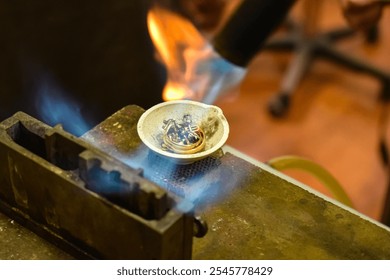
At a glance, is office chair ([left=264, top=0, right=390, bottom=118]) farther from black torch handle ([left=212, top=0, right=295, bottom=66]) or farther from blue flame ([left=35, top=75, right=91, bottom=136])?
black torch handle ([left=212, top=0, right=295, bottom=66])

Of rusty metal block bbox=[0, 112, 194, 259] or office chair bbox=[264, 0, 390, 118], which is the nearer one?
rusty metal block bbox=[0, 112, 194, 259]

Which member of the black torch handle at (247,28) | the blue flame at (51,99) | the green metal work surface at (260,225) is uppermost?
the black torch handle at (247,28)

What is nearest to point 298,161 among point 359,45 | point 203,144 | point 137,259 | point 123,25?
point 203,144

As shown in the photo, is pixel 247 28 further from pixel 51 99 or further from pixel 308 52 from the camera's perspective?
pixel 308 52

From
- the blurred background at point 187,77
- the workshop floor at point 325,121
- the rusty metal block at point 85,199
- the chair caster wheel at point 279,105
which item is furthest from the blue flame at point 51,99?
the chair caster wheel at point 279,105

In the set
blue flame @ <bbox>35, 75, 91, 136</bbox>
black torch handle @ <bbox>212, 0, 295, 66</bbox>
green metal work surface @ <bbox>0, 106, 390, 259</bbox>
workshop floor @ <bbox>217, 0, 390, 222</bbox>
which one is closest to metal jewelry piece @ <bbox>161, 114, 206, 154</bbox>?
green metal work surface @ <bbox>0, 106, 390, 259</bbox>

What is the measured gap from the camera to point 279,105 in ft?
8.82

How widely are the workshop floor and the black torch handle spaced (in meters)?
1.06

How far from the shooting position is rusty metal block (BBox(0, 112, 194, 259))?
878 mm

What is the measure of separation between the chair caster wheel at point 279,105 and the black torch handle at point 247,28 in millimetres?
1291

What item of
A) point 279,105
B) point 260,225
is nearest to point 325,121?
point 279,105

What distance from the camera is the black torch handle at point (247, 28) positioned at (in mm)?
1367

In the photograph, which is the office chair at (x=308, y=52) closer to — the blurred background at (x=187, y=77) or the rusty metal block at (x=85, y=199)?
the blurred background at (x=187, y=77)

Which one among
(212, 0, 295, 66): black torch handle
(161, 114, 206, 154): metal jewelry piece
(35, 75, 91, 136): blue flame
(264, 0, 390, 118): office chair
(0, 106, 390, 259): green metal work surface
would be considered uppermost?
(212, 0, 295, 66): black torch handle
